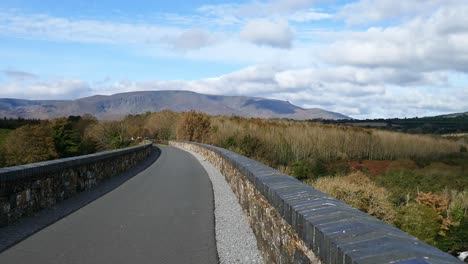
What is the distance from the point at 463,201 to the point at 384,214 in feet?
21.3

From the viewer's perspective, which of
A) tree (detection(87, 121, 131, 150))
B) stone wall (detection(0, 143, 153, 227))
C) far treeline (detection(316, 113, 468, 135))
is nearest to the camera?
stone wall (detection(0, 143, 153, 227))

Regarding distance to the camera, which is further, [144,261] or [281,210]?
[144,261]

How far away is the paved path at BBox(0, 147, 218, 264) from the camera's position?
609 centimetres

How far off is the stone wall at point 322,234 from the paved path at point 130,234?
1174 millimetres

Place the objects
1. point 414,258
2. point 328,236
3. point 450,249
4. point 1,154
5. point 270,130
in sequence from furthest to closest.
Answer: point 1,154 → point 270,130 → point 450,249 → point 328,236 → point 414,258

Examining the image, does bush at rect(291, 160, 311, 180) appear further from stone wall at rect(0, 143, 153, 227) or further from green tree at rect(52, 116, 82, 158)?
green tree at rect(52, 116, 82, 158)

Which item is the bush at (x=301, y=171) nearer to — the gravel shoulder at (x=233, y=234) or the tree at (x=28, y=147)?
the gravel shoulder at (x=233, y=234)

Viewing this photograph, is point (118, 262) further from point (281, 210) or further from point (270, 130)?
point (270, 130)

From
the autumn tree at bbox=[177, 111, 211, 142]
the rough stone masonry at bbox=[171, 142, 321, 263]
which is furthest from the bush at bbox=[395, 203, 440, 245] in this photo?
the autumn tree at bbox=[177, 111, 211, 142]

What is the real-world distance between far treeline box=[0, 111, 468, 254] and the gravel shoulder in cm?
422

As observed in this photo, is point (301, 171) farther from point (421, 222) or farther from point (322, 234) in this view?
point (322, 234)

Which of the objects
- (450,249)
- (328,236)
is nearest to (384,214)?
(450,249)

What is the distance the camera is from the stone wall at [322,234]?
101 inches

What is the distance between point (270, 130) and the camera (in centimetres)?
3950
